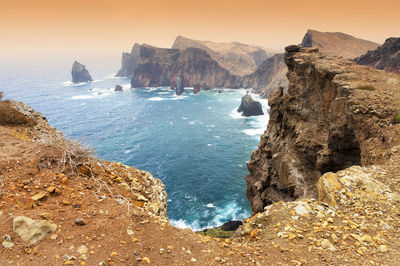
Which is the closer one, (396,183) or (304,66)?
(396,183)

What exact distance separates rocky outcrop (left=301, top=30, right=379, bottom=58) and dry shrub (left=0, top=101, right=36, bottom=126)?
154m

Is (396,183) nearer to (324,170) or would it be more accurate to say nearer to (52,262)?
(324,170)

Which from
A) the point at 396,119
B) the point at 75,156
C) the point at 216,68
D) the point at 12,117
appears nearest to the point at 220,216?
the point at 396,119

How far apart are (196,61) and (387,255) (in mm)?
192359

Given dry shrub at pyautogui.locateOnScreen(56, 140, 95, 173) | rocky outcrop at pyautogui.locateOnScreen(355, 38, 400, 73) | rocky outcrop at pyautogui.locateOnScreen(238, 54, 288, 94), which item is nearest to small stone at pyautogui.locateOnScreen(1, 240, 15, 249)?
dry shrub at pyautogui.locateOnScreen(56, 140, 95, 173)

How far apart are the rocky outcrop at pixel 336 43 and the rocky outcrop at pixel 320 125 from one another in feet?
425

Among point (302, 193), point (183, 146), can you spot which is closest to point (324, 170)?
point (302, 193)

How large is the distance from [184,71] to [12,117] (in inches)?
7075

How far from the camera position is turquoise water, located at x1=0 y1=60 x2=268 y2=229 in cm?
4034

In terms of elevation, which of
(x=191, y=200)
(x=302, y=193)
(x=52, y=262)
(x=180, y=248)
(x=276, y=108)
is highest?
(x=276, y=108)

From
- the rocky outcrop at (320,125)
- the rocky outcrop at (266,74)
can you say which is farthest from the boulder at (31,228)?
the rocky outcrop at (266,74)

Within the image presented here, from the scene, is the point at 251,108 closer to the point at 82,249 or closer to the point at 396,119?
the point at 396,119

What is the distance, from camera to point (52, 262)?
5.54 m

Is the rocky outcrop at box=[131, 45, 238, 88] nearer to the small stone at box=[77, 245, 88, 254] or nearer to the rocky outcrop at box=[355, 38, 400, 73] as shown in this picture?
the rocky outcrop at box=[355, 38, 400, 73]
